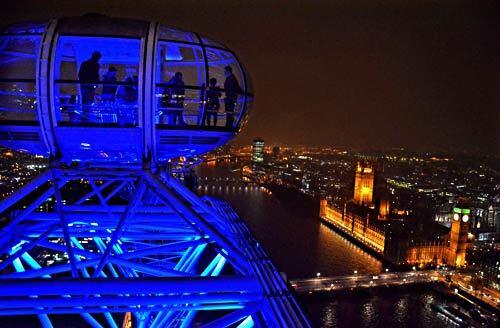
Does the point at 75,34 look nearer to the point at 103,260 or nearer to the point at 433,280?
the point at 103,260

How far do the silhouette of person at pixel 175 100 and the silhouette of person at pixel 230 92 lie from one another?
0.31m

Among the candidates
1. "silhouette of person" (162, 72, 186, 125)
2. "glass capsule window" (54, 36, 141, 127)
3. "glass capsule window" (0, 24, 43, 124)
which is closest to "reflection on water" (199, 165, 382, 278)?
"silhouette of person" (162, 72, 186, 125)

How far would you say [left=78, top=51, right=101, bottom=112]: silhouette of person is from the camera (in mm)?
2512

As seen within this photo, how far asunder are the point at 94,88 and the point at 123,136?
1.28 ft

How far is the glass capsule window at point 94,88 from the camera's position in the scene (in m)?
2.38

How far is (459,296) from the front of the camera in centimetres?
1656

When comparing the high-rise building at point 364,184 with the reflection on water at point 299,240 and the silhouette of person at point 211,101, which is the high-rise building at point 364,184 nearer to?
the reflection on water at point 299,240

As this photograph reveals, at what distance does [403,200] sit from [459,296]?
2658 cm

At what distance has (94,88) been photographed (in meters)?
2.58

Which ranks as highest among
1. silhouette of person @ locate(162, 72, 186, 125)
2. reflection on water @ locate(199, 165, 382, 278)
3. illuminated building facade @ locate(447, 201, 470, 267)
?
silhouette of person @ locate(162, 72, 186, 125)

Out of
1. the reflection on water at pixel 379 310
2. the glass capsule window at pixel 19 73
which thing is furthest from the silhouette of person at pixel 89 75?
the reflection on water at pixel 379 310

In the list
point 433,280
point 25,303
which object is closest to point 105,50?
point 25,303

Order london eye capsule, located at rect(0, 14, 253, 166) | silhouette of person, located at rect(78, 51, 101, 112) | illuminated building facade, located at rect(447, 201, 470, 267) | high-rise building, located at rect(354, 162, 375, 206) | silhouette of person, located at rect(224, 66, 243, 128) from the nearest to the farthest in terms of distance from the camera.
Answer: london eye capsule, located at rect(0, 14, 253, 166)
silhouette of person, located at rect(78, 51, 101, 112)
silhouette of person, located at rect(224, 66, 243, 128)
illuminated building facade, located at rect(447, 201, 470, 267)
high-rise building, located at rect(354, 162, 375, 206)

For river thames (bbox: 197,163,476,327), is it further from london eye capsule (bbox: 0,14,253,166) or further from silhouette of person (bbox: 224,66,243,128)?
london eye capsule (bbox: 0,14,253,166)
